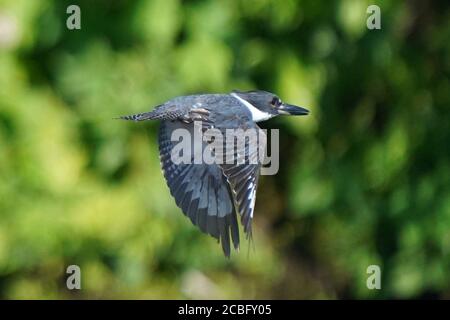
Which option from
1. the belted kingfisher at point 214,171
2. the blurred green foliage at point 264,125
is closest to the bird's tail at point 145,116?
the belted kingfisher at point 214,171

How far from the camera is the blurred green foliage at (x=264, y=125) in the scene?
632 cm

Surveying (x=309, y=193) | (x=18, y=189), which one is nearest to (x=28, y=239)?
(x=18, y=189)

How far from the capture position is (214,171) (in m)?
2.54

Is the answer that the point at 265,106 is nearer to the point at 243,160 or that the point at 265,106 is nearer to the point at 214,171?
the point at 214,171

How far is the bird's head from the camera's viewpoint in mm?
2504

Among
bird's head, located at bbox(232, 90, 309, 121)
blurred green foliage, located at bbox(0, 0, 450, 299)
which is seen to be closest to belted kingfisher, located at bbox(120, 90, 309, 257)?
bird's head, located at bbox(232, 90, 309, 121)

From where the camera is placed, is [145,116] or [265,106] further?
[265,106]

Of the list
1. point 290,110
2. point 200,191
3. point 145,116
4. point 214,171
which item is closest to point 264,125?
point 290,110

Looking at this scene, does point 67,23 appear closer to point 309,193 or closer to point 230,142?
point 309,193

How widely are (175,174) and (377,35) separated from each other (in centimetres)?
476

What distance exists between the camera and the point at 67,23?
636 cm

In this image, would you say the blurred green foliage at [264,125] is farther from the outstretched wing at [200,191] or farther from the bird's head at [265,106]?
the outstretched wing at [200,191]

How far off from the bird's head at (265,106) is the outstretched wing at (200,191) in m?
0.18

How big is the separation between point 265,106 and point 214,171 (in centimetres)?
23
